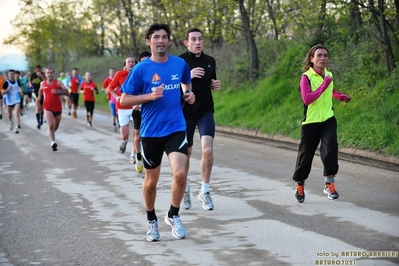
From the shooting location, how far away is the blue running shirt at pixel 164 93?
7.33 metres

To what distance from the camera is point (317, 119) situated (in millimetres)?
9297

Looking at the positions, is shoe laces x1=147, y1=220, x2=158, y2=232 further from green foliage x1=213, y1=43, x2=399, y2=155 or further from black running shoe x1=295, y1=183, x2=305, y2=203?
green foliage x1=213, y1=43, x2=399, y2=155

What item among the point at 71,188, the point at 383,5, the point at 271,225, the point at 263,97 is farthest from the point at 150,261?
the point at 263,97

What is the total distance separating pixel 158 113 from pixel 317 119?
2677 millimetres

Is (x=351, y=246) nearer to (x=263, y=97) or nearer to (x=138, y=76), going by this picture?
(x=138, y=76)

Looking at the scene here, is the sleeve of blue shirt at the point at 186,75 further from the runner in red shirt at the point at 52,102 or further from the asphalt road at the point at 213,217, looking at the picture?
the runner in red shirt at the point at 52,102

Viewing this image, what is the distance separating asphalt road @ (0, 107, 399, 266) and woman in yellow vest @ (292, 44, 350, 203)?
1.08 ft

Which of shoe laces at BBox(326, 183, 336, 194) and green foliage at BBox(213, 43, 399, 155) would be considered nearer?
shoe laces at BBox(326, 183, 336, 194)

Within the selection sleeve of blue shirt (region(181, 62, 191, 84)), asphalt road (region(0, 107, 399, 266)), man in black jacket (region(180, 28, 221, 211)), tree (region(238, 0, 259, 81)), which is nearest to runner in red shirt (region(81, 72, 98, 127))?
tree (region(238, 0, 259, 81))

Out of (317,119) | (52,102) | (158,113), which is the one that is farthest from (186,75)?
(52,102)

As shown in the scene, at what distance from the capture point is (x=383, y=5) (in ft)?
54.1

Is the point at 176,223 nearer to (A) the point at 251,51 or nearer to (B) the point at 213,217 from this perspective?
(B) the point at 213,217

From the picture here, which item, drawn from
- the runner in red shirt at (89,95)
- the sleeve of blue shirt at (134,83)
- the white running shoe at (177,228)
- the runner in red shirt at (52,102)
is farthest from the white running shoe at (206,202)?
the runner in red shirt at (89,95)

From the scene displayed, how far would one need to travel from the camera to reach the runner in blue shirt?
24.0 ft
